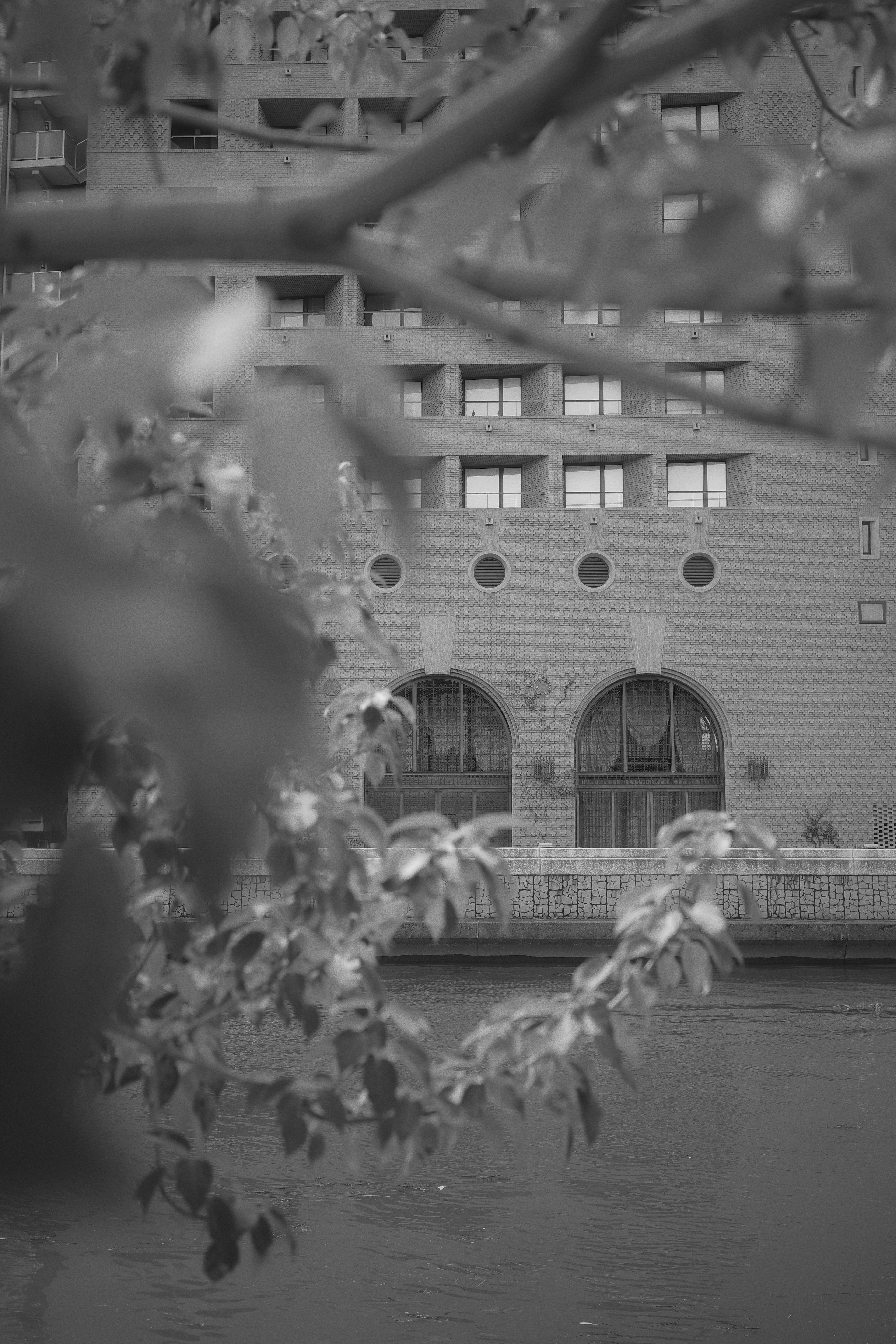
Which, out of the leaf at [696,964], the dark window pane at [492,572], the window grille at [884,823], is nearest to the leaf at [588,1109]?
the leaf at [696,964]

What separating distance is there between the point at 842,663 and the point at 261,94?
16771 mm

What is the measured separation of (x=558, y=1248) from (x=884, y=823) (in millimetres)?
21152

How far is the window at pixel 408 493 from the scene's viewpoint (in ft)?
1.50

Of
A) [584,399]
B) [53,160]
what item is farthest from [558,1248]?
[584,399]

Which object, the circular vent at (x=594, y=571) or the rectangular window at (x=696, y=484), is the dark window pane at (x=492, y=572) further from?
the rectangular window at (x=696, y=484)

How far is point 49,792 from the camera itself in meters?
0.37

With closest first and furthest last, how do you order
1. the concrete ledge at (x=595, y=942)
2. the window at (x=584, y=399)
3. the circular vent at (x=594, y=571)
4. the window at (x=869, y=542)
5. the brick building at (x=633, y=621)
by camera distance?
1. the concrete ledge at (x=595, y=942)
2. the brick building at (x=633, y=621)
3. the window at (x=869, y=542)
4. the window at (x=584, y=399)
5. the circular vent at (x=594, y=571)

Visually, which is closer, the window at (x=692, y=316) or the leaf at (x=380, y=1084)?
the window at (x=692, y=316)

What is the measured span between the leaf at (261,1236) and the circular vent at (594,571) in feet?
84.1

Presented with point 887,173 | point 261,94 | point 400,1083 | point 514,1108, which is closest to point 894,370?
point 887,173

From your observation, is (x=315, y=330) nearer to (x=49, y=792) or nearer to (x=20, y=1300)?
(x=49, y=792)

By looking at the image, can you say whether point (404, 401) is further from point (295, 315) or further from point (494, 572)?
point (494, 572)

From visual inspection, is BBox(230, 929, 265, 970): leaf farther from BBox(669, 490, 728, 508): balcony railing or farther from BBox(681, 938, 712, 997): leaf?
BBox(669, 490, 728, 508): balcony railing

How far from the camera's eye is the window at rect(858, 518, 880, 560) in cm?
2700
